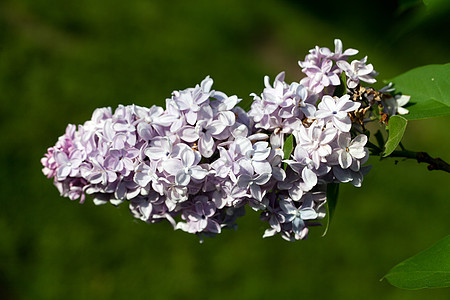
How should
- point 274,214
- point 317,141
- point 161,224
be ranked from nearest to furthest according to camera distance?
point 317,141
point 274,214
point 161,224

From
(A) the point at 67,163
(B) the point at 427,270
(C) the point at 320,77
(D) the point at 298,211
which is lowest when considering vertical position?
(B) the point at 427,270

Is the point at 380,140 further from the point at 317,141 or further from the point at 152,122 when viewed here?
the point at 152,122

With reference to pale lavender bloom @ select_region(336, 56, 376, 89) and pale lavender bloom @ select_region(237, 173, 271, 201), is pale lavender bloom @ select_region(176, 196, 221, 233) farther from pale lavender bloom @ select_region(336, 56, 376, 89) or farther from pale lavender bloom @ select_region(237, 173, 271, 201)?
pale lavender bloom @ select_region(336, 56, 376, 89)

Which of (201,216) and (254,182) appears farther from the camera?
(201,216)

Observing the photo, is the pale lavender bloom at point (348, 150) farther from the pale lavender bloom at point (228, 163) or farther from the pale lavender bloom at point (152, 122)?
the pale lavender bloom at point (152, 122)

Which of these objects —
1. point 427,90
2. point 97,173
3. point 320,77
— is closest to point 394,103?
point 427,90

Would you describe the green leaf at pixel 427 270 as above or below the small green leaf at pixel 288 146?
below

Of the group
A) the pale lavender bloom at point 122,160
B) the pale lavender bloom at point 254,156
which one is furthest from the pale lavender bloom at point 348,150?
the pale lavender bloom at point 122,160
